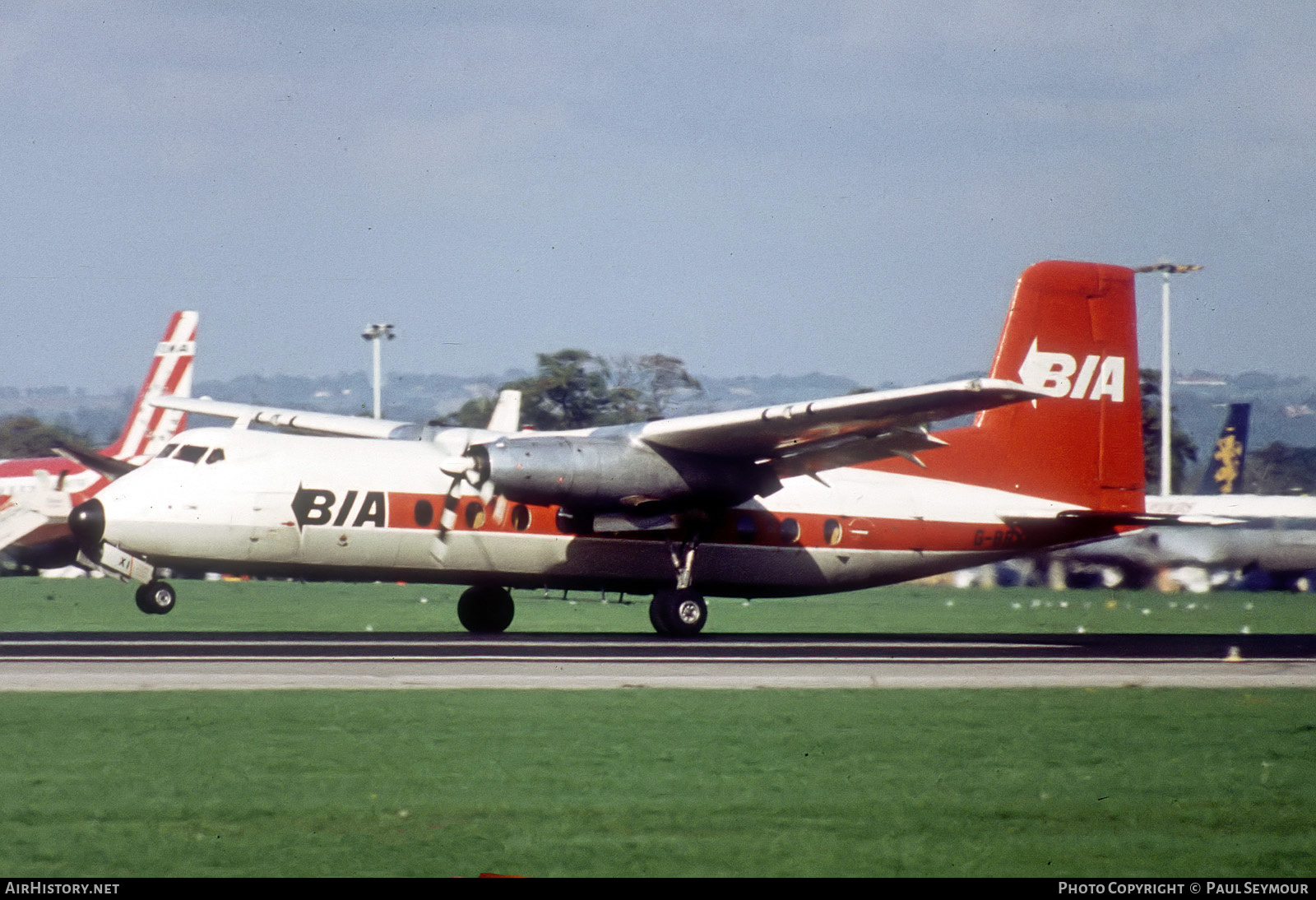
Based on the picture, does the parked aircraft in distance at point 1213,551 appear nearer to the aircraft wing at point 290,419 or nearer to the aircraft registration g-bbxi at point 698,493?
the aircraft registration g-bbxi at point 698,493

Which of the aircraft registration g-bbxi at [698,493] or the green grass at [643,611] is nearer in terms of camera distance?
the aircraft registration g-bbxi at [698,493]

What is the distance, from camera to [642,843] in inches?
326

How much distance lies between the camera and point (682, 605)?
23641mm

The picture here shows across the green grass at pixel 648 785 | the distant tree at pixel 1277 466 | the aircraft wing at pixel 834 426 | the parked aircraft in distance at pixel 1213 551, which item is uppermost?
the distant tree at pixel 1277 466

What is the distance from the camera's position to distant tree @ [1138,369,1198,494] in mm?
77812

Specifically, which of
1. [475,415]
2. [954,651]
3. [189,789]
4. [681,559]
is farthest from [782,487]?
[475,415]

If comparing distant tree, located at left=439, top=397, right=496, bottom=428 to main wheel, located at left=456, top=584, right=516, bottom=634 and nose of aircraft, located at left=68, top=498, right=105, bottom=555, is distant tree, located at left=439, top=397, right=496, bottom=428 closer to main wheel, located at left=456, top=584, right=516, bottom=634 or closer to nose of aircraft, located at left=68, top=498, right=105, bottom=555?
main wheel, located at left=456, top=584, right=516, bottom=634

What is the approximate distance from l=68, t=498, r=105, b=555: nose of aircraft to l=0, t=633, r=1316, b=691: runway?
142 centimetres

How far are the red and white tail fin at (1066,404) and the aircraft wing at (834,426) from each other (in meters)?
2.16

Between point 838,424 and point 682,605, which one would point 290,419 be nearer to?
point 682,605

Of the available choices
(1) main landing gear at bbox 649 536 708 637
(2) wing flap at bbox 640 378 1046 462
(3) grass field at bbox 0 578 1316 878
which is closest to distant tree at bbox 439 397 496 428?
(1) main landing gear at bbox 649 536 708 637

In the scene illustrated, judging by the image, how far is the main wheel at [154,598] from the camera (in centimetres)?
2584

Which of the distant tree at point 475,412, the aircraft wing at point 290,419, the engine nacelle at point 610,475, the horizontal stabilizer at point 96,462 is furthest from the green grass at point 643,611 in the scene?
the distant tree at point 475,412

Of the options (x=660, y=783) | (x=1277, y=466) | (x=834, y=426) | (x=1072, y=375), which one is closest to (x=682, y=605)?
(x=834, y=426)
